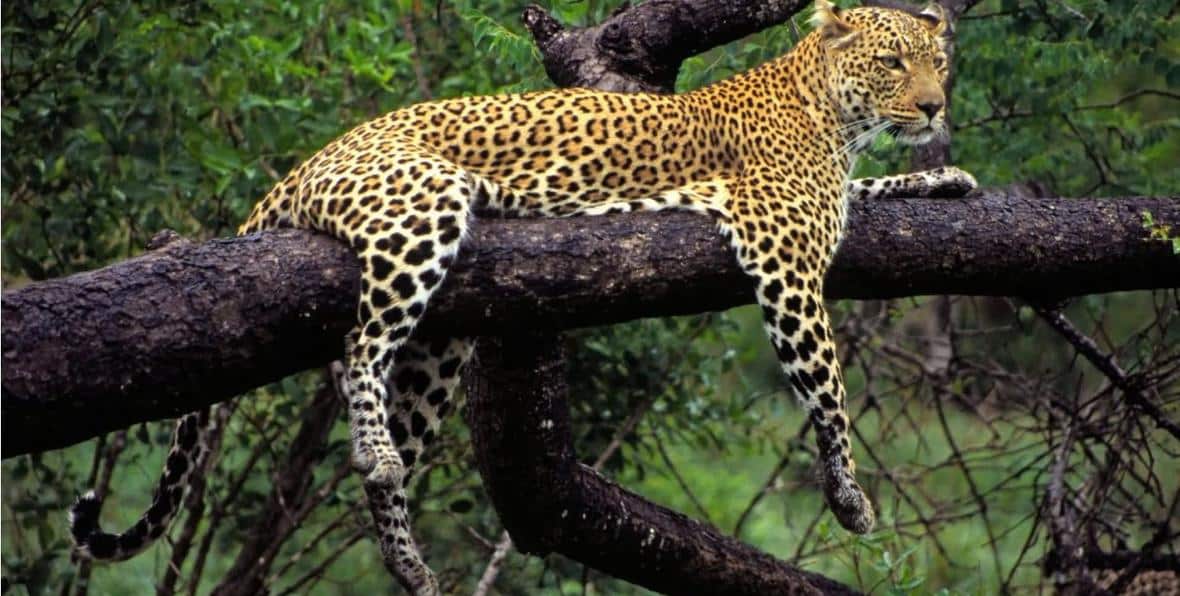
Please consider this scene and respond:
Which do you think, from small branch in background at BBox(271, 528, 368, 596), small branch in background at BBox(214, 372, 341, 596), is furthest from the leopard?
small branch in background at BBox(214, 372, 341, 596)

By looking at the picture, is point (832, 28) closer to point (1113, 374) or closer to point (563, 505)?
point (1113, 374)

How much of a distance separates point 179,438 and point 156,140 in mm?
3563

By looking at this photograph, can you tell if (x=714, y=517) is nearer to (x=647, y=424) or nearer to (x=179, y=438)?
(x=647, y=424)

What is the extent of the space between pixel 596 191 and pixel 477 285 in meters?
0.98

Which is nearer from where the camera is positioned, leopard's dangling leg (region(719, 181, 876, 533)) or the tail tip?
the tail tip

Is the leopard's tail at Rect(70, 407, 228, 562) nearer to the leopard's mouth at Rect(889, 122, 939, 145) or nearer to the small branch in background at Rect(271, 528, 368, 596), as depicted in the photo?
the small branch in background at Rect(271, 528, 368, 596)

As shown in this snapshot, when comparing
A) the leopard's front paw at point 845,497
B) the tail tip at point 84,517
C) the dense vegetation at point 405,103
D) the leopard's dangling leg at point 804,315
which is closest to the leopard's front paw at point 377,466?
the tail tip at point 84,517

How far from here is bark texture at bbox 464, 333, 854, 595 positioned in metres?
7.14

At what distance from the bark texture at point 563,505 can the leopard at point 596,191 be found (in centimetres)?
39

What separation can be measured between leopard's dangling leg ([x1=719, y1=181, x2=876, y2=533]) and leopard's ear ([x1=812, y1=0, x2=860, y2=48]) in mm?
1014

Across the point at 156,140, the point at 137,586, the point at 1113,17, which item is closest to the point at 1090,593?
the point at 1113,17

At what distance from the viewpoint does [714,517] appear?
14.3 m

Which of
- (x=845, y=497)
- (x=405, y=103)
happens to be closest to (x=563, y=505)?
(x=845, y=497)

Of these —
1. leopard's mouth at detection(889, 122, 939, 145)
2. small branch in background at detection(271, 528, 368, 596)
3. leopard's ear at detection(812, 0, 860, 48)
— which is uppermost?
leopard's ear at detection(812, 0, 860, 48)
